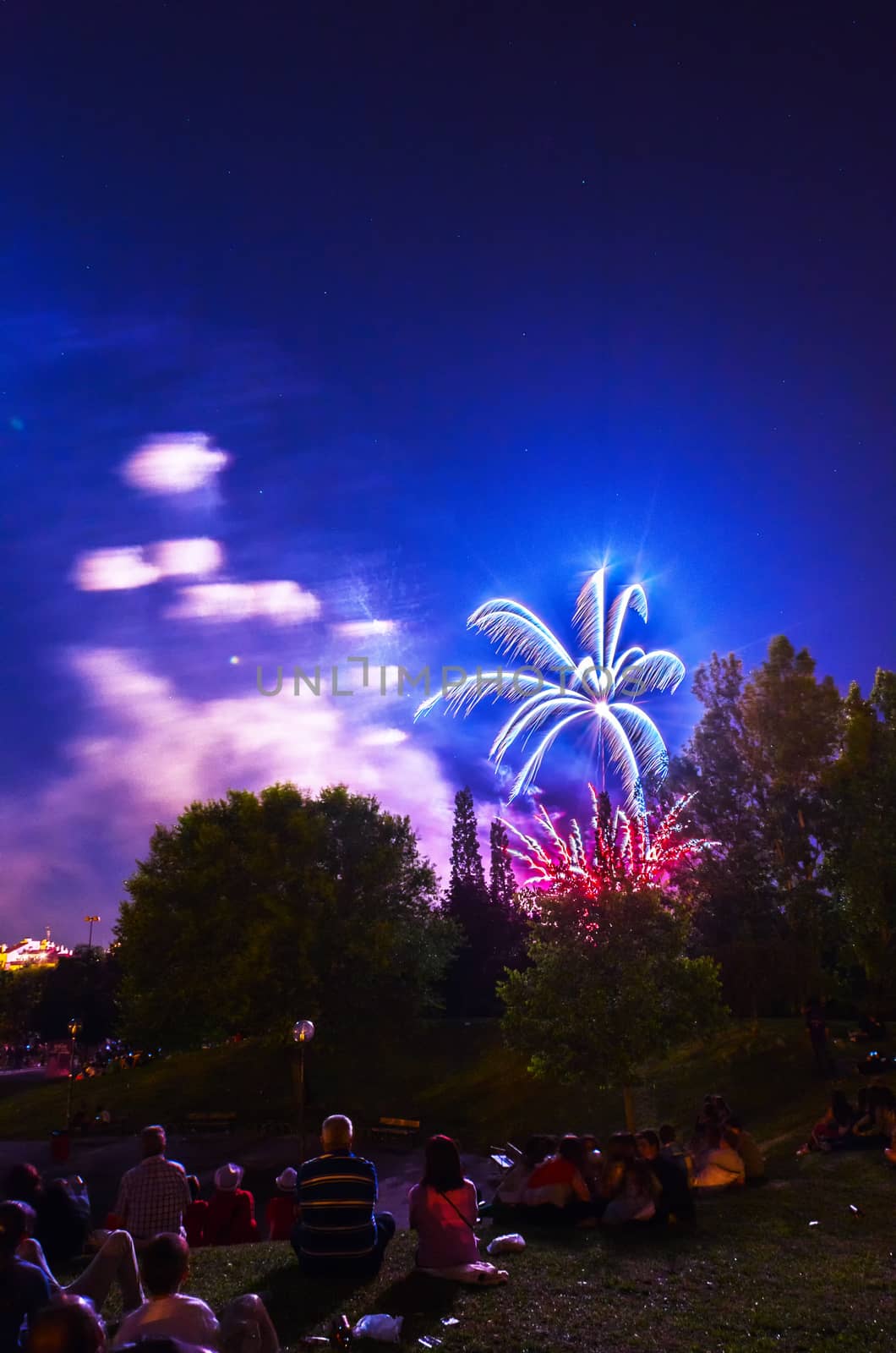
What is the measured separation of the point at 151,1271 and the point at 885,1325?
6.64 metres

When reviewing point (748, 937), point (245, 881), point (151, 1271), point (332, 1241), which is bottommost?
point (332, 1241)

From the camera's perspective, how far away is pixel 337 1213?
927cm

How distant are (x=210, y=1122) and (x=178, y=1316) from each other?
3389cm

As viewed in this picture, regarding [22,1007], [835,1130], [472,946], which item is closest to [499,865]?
[472,946]

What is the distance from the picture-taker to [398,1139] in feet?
105

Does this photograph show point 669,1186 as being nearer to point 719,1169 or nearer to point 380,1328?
point 719,1169

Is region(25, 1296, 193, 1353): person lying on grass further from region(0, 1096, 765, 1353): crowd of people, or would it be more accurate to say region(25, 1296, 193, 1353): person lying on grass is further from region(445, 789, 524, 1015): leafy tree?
region(445, 789, 524, 1015): leafy tree

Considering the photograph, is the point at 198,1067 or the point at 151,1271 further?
the point at 198,1067

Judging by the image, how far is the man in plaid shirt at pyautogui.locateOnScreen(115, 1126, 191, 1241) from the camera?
1088 centimetres

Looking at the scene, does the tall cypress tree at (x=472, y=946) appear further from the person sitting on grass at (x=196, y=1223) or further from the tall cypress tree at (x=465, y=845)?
the person sitting on grass at (x=196, y=1223)

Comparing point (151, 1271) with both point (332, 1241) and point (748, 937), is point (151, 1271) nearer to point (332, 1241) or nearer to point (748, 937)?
point (332, 1241)

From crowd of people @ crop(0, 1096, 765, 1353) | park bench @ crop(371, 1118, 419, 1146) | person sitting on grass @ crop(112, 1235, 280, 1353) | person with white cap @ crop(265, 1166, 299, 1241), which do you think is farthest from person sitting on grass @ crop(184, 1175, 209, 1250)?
park bench @ crop(371, 1118, 419, 1146)

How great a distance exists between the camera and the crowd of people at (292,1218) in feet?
18.9

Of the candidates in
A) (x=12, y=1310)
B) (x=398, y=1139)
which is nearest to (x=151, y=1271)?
(x=12, y=1310)
